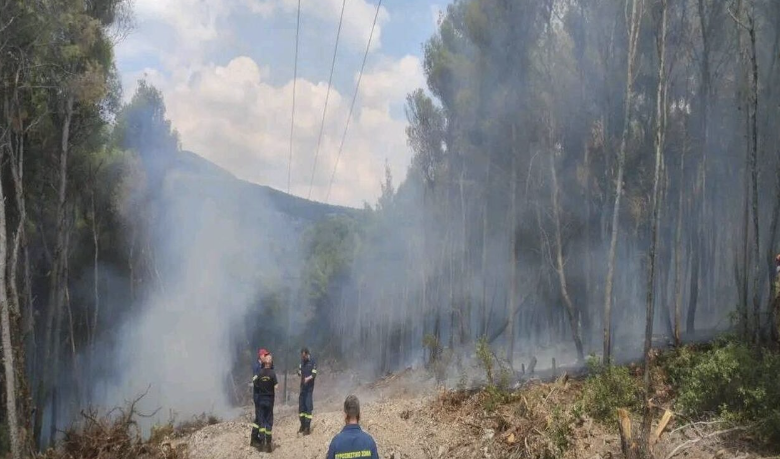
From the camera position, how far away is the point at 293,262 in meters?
48.6

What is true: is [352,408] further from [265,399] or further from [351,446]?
[265,399]

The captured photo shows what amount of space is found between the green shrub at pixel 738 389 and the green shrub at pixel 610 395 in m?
0.81

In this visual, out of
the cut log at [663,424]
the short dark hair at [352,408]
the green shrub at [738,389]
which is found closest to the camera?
the short dark hair at [352,408]

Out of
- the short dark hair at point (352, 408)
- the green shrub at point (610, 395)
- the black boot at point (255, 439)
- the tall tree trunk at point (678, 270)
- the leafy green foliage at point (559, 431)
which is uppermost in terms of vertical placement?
the tall tree trunk at point (678, 270)

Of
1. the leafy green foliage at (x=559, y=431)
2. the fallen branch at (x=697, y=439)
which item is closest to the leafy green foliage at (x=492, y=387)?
the leafy green foliage at (x=559, y=431)

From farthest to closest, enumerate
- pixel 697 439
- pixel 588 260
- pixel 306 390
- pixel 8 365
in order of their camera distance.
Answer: pixel 588 260, pixel 306 390, pixel 8 365, pixel 697 439

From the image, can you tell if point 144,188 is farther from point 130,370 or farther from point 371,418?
point 371,418

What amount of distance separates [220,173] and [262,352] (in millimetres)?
32910

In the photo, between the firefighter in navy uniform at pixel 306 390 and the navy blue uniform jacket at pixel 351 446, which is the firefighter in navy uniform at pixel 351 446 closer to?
the navy blue uniform jacket at pixel 351 446

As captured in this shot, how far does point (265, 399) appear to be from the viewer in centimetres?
1125

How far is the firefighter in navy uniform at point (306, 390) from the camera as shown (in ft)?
40.2

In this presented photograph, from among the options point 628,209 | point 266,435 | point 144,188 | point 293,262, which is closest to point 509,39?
point 628,209

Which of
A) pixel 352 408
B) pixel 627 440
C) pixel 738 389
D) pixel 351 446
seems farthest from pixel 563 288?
pixel 351 446

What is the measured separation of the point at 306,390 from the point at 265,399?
114 cm
